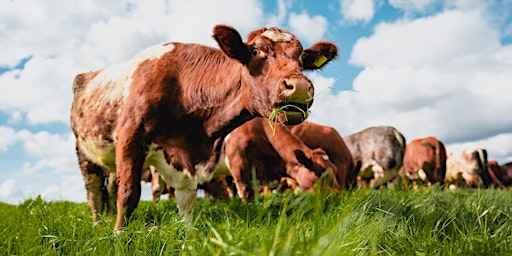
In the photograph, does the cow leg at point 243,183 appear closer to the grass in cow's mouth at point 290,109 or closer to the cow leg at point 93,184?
the cow leg at point 93,184

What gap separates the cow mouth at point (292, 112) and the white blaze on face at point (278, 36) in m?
0.83

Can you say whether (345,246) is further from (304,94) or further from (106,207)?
(106,207)

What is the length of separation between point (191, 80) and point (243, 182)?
3.83 metres

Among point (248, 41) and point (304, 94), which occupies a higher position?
point (248, 41)

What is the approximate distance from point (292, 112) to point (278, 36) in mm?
1001

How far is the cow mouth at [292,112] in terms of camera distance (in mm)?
3881

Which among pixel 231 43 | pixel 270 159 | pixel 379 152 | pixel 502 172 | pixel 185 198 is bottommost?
pixel 502 172

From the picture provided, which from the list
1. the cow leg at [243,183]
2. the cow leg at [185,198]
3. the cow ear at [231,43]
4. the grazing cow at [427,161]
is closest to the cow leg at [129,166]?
the cow leg at [185,198]

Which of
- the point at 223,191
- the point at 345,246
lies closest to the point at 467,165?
the point at 223,191

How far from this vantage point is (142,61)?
5387 millimetres

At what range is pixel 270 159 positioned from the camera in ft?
28.9

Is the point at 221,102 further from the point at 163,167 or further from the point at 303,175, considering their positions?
the point at 303,175

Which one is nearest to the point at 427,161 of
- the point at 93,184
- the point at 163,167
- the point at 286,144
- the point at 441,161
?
the point at 441,161

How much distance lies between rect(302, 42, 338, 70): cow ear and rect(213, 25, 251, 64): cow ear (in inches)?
32.1
